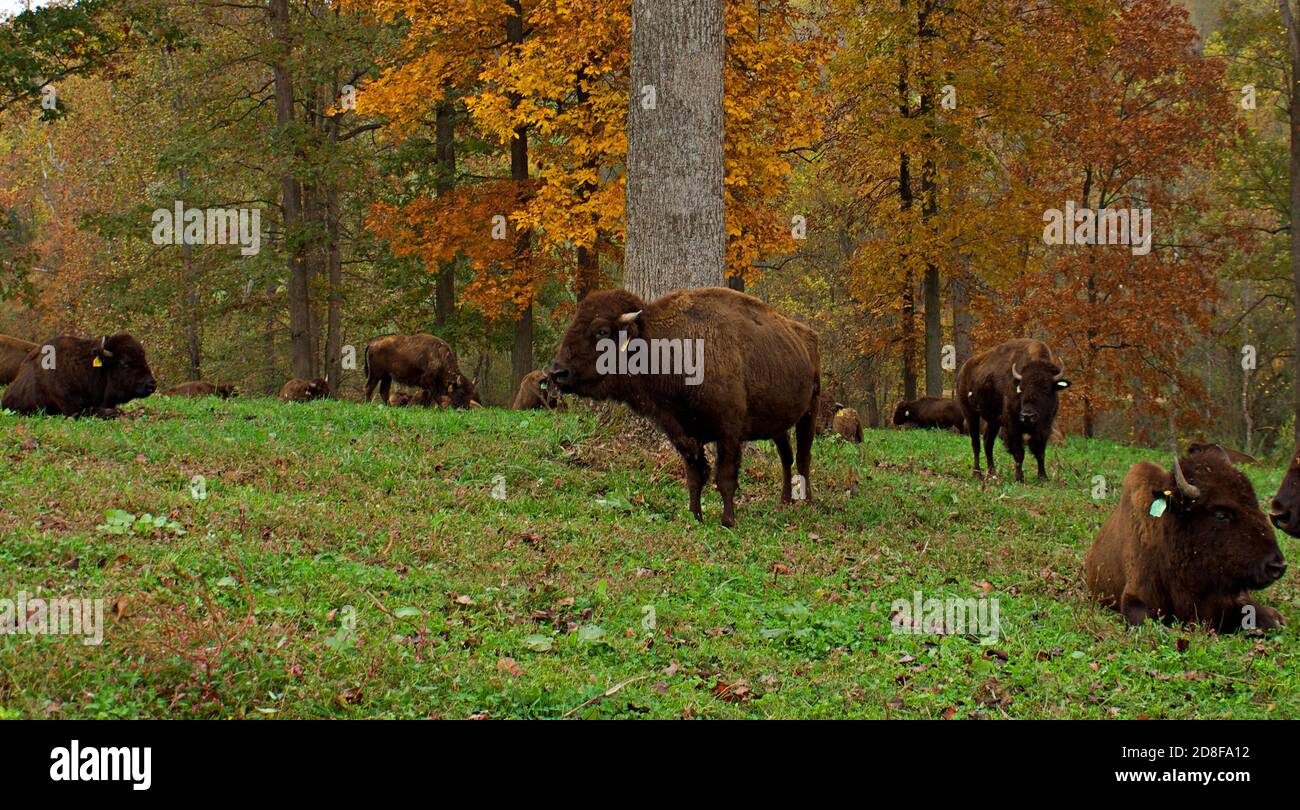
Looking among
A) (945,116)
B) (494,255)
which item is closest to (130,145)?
(494,255)

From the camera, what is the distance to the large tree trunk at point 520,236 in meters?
24.7

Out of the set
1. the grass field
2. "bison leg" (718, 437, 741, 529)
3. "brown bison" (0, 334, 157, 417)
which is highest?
"brown bison" (0, 334, 157, 417)

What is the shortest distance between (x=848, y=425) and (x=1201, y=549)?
14513mm

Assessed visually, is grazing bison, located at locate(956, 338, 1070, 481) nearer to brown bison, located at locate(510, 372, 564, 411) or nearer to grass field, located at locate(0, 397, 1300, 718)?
grass field, located at locate(0, 397, 1300, 718)

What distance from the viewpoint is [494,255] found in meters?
25.6

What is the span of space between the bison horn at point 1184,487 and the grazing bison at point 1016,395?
8.33 meters

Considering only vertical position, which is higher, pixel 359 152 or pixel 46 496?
pixel 359 152

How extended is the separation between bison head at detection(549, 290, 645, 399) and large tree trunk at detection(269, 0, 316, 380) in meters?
15.3

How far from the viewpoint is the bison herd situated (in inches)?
315

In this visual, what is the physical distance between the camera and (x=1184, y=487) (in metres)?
7.93

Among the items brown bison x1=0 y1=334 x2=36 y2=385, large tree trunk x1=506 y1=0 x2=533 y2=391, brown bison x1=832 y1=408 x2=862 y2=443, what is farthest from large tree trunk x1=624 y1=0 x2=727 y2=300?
brown bison x1=0 y1=334 x2=36 y2=385

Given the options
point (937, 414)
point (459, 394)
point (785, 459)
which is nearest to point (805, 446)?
point (785, 459)
